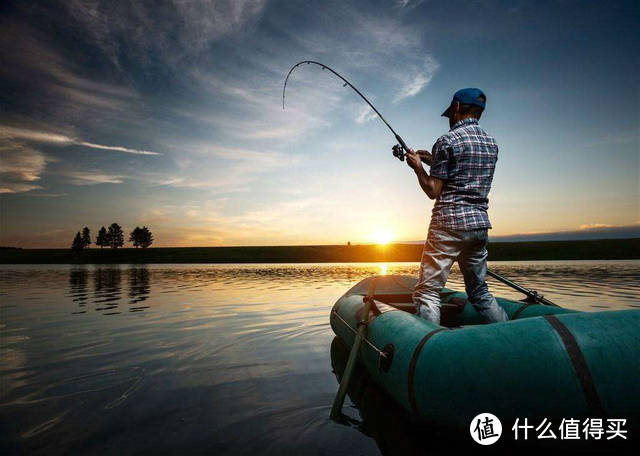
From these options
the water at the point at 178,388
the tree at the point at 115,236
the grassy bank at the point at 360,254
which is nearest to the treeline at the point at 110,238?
the tree at the point at 115,236

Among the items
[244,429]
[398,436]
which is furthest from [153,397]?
[398,436]

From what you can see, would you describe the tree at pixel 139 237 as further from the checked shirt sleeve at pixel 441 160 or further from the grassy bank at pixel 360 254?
the checked shirt sleeve at pixel 441 160

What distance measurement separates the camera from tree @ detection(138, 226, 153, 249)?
400ft

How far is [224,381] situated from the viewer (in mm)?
4531

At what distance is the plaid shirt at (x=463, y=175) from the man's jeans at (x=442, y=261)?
11cm

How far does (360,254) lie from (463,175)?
232 feet

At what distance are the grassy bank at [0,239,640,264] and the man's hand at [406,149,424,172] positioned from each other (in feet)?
197

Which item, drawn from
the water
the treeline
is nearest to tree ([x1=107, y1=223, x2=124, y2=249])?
the treeline

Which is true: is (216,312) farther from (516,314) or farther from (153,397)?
(516,314)

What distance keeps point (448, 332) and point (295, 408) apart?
5.96ft

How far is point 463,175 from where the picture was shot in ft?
12.6

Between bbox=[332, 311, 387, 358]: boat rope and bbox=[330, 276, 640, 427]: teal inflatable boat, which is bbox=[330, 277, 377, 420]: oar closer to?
bbox=[332, 311, 387, 358]: boat rope

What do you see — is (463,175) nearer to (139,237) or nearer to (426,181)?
(426,181)

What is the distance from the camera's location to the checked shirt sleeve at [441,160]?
12.6 ft
